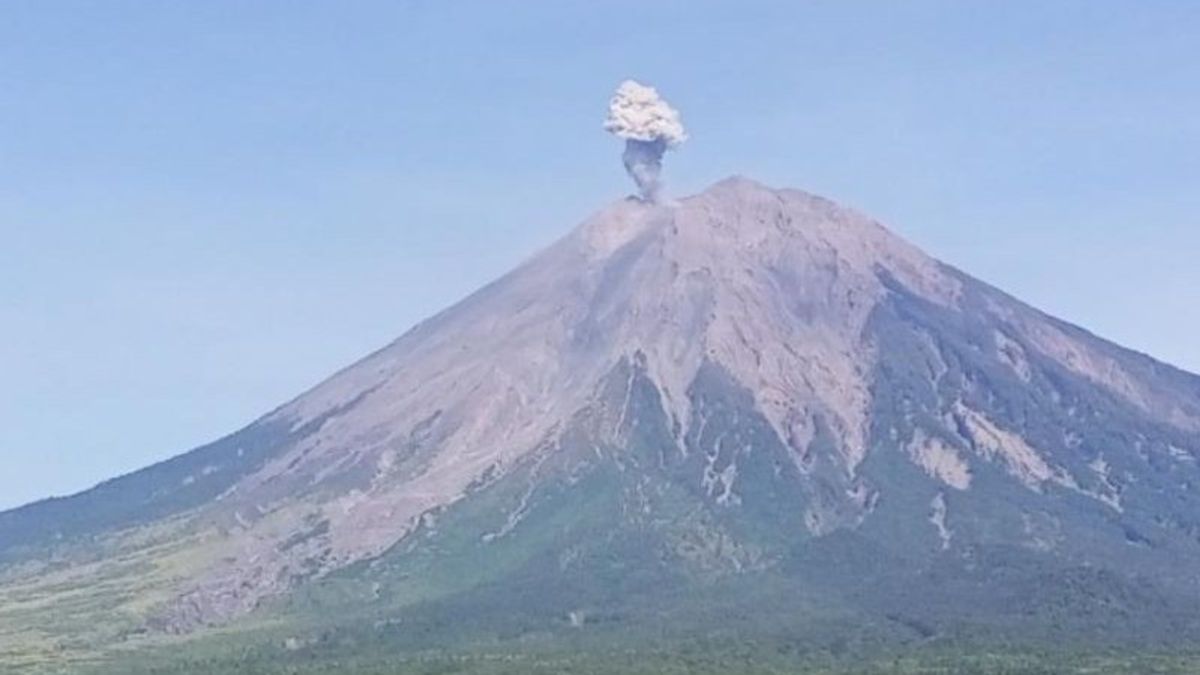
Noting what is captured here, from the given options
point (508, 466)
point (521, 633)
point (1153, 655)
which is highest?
point (508, 466)

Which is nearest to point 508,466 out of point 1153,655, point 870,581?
point 870,581

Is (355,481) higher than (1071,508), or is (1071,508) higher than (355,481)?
(355,481)

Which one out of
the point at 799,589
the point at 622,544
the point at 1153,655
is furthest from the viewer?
the point at 622,544

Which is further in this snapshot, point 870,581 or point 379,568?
point 379,568

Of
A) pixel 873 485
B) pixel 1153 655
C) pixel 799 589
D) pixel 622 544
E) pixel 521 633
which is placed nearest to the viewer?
pixel 1153 655

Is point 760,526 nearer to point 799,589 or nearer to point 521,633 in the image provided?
point 799,589

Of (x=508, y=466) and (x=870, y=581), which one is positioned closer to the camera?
(x=870, y=581)

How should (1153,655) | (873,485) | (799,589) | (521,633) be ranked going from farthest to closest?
(873,485) → (799,589) → (521,633) → (1153,655)

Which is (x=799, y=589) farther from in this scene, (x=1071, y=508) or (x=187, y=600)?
(x=187, y=600)

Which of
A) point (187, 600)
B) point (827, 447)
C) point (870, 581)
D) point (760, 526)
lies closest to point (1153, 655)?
point (870, 581)
